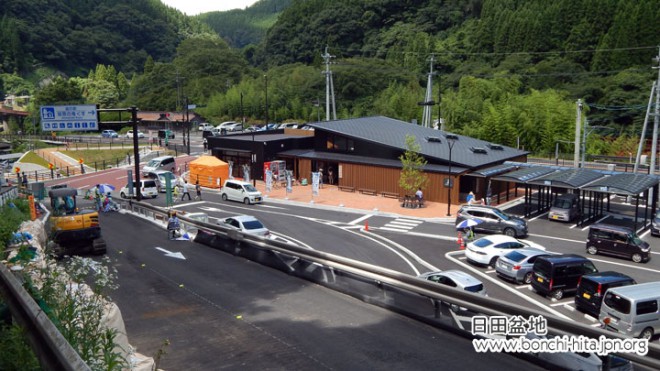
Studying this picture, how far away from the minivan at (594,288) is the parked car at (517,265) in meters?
2.97

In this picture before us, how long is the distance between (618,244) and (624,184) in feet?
26.6

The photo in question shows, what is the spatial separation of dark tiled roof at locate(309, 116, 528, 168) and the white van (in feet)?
36.5

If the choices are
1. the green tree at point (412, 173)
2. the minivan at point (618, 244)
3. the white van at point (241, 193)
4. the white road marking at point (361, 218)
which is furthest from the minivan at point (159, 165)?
the minivan at point (618, 244)

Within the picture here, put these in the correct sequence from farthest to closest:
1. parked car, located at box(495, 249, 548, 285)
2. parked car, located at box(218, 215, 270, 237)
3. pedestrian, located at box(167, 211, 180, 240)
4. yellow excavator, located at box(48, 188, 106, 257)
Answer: parked car, located at box(218, 215, 270, 237) → parked car, located at box(495, 249, 548, 285) → pedestrian, located at box(167, 211, 180, 240) → yellow excavator, located at box(48, 188, 106, 257)

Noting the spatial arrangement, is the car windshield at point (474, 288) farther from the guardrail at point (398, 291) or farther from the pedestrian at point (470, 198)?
the pedestrian at point (470, 198)

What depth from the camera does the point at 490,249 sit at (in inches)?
1004

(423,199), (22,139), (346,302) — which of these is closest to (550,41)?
(423,199)

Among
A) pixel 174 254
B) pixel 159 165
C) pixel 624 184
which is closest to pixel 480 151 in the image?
pixel 624 184

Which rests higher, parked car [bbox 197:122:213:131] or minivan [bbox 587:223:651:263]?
parked car [bbox 197:122:213:131]

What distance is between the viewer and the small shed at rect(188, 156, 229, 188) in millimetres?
48406

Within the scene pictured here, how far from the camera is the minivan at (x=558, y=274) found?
68.9ft

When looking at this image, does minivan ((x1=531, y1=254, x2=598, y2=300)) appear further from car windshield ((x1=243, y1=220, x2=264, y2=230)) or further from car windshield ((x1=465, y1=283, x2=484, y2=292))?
car windshield ((x1=243, y1=220, x2=264, y2=230))

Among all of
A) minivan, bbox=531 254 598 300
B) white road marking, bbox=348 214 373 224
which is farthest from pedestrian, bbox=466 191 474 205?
minivan, bbox=531 254 598 300

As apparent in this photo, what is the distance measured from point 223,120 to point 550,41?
211 ft
